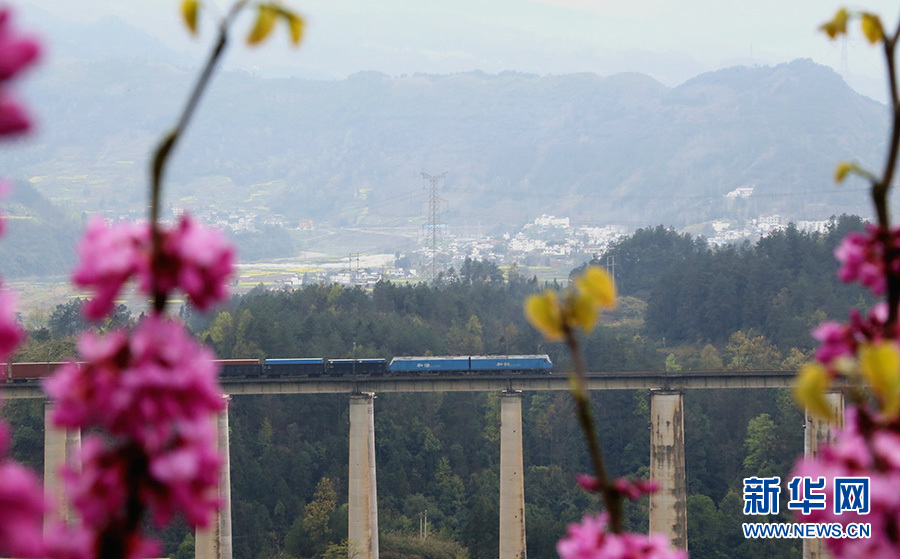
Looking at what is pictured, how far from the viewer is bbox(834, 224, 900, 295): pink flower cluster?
12.4 feet

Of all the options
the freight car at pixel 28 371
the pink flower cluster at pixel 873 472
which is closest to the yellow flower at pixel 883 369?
Result: the pink flower cluster at pixel 873 472

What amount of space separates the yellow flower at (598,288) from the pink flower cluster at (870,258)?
3.05 ft

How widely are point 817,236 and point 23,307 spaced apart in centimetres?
12516

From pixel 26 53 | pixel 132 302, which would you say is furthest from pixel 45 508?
pixel 132 302

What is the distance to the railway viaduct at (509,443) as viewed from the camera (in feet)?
169

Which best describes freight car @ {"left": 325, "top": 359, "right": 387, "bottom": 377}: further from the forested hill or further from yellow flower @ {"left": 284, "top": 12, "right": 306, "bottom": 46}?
yellow flower @ {"left": 284, "top": 12, "right": 306, "bottom": 46}

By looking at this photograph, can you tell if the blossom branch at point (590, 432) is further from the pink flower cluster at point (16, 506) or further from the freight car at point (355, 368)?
the freight car at point (355, 368)

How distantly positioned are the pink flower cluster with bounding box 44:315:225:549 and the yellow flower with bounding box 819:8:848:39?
261 cm

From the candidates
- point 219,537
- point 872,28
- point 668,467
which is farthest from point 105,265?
point 668,467

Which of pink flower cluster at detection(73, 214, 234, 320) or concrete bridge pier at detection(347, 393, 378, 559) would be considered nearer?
pink flower cluster at detection(73, 214, 234, 320)

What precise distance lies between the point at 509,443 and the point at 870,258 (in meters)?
50.6

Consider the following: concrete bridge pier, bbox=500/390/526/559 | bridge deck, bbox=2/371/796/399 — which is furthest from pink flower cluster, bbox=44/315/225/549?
bridge deck, bbox=2/371/796/399

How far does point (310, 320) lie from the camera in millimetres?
92000

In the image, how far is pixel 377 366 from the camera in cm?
6112
